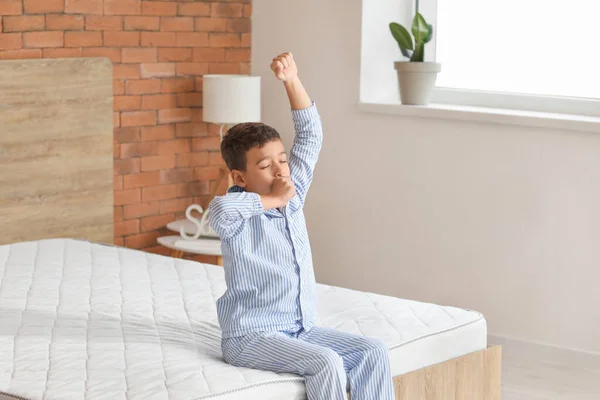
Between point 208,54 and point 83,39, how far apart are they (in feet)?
2.30

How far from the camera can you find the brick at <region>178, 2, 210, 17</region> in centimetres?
459

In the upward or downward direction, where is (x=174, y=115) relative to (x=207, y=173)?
upward

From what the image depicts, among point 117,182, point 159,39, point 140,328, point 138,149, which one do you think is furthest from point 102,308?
point 159,39

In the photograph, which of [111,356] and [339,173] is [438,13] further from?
[111,356]

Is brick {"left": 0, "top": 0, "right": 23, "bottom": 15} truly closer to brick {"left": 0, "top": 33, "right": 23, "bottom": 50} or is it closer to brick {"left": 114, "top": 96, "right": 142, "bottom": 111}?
brick {"left": 0, "top": 33, "right": 23, "bottom": 50}

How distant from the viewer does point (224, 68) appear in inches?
190

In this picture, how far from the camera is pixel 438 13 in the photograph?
182 inches

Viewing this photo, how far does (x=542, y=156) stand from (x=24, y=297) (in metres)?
2.04

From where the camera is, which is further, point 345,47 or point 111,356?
point 345,47

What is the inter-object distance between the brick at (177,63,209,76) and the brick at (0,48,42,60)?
75cm

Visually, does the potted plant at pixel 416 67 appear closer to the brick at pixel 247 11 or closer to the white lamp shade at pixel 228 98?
the white lamp shade at pixel 228 98

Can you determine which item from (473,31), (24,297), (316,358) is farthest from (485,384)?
(473,31)

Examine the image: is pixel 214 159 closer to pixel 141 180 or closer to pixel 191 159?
pixel 191 159

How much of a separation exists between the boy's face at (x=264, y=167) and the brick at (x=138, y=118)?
2.06 m
